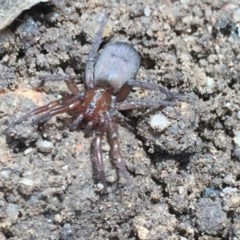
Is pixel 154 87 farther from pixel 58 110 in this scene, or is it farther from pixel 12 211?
pixel 12 211

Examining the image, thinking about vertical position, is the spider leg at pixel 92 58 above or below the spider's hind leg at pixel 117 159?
above

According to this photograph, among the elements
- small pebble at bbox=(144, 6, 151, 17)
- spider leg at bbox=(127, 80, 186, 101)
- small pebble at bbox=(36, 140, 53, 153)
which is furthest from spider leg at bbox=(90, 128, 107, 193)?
small pebble at bbox=(144, 6, 151, 17)

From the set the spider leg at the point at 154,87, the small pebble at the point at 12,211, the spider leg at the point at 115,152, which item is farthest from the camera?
the spider leg at the point at 154,87

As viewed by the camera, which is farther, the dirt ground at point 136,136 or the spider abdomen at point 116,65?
the spider abdomen at point 116,65

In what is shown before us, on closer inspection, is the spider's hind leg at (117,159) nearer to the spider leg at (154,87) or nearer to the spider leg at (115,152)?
the spider leg at (115,152)

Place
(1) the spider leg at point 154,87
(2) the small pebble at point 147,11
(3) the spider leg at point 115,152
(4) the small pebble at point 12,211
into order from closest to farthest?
(4) the small pebble at point 12,211 < (3) the spider leg at point 115,152 < (1) the spider leg at point 154,87 < (2) the small pebble at point 147,11

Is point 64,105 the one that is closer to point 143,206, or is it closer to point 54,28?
point 54,28

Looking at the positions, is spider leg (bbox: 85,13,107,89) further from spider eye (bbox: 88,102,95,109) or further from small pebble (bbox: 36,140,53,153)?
small pebble (bbox: 36,140,53,153)

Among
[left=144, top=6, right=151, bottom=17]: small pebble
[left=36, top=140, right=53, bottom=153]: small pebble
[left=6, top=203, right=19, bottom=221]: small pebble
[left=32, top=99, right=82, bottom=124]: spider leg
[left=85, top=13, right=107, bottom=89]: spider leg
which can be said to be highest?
[left=144, top=6, right=151, bottom=17]: small pebble

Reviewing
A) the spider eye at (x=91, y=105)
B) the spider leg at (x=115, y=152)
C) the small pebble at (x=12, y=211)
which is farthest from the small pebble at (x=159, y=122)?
the small pebble at (x=12, y=211)
